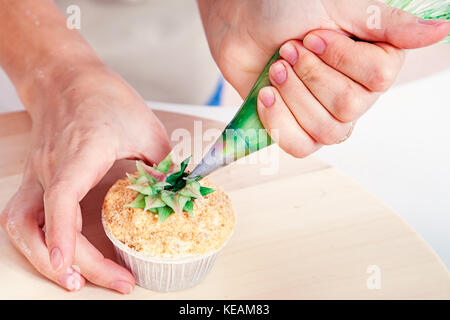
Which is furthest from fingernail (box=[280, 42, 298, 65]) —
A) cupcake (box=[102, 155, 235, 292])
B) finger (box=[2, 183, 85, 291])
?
finger (box=[2, 183, 85, 291])

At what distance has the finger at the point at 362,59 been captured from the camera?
Result: 0.76 meters

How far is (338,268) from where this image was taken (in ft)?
3.06

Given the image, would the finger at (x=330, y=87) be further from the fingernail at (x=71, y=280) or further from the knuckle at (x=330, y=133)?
the fingernail at (x=71, y=280)

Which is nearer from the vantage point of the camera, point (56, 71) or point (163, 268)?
point (163, 268)

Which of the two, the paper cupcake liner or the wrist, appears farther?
the wrist

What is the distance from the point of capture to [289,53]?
32.8 inches

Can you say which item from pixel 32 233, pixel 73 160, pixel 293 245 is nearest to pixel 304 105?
→ pixel 293 245

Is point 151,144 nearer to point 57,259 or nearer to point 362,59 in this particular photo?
point 57,259

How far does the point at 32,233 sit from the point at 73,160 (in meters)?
0.13

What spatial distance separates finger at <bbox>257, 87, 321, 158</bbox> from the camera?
2.68ft

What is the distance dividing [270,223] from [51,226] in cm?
40

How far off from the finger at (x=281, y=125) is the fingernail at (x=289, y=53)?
1.9 inches

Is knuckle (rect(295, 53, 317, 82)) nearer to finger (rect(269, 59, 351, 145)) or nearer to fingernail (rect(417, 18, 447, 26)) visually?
finger (rect(269, 59, 351, 145))
